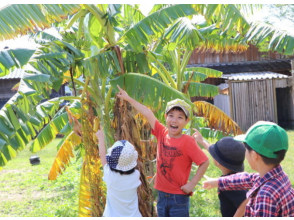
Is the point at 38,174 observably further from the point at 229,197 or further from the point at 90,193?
the point at 229,197

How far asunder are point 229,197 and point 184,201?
1.61 feet

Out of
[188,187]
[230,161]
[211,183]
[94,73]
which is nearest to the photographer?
[211,183]

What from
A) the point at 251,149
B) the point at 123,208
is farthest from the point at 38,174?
the point at 251,149

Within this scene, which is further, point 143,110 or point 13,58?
point 143,110

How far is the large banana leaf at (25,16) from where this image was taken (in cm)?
383

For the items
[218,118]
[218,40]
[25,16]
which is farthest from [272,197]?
[218,40]

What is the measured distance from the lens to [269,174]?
1979 millimetres

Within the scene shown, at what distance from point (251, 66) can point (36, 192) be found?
39.1ft

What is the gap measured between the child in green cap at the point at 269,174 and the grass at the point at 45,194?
3.33m

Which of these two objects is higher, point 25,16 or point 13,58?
point 25,16

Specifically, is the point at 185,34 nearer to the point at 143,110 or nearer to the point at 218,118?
the point at 143,110

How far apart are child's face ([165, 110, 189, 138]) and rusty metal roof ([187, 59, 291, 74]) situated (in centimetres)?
1227

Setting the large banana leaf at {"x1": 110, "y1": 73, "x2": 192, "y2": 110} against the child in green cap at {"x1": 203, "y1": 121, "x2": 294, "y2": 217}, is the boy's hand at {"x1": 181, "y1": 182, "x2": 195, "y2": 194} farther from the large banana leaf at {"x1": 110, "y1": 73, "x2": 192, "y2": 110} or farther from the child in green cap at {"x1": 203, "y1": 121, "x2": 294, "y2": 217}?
the large banana leaf at {"x1": 110, "y1": 73, "x2": 192, "y2": 110}

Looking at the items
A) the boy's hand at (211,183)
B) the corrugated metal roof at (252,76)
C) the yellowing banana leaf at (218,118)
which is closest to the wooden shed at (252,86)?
the corrugated metal roof at (252,76)
